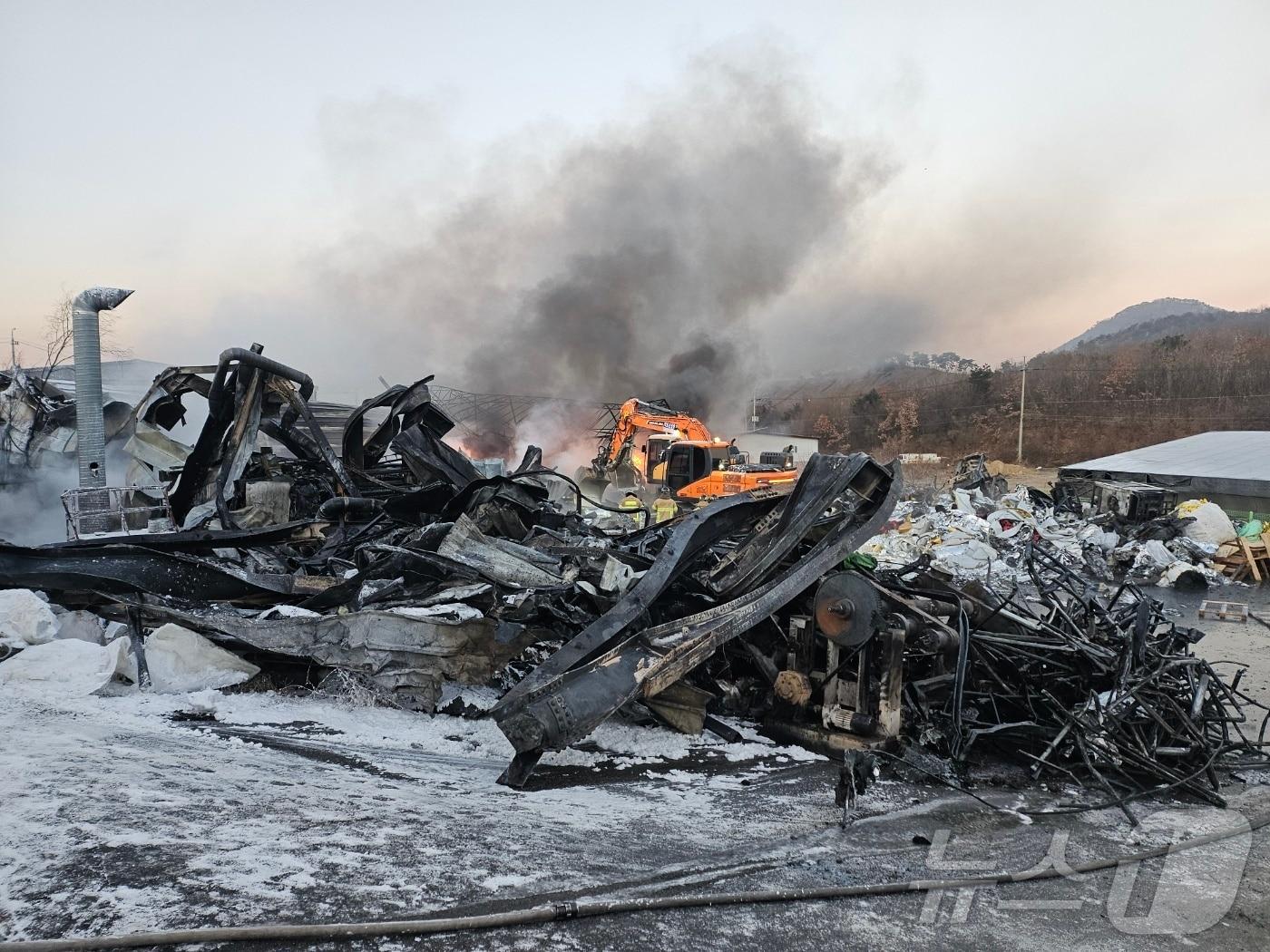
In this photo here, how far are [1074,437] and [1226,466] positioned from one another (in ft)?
62.0

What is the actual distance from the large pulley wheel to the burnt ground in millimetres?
701

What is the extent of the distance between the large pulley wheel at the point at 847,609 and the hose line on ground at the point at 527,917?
4.14ft

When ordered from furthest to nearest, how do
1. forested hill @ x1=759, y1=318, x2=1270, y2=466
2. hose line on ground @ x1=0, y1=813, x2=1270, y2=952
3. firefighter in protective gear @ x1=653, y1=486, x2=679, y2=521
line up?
forested hill @ x1=759, y1=318, x2=1270, y2=466, firefighter in protective gear @ x1=653, y1=486, x2=679, y2=521, hose line on ground @ x1=0, y1=813, x2=1270, y2=952

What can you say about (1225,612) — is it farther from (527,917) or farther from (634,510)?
(527,917)

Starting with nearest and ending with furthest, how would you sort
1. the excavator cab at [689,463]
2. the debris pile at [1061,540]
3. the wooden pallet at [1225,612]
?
the wooden pallet at [1225,612] → the debris pile at [1061,540] → the excavator cab at [689,463]

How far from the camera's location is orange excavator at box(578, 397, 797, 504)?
53.6 ft

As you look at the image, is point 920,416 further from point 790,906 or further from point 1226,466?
point 790,906

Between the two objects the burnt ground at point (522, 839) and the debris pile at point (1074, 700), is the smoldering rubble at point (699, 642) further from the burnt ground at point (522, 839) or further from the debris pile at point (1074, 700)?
the burnt ground at point (522, 839)

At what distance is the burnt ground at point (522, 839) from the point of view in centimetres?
233

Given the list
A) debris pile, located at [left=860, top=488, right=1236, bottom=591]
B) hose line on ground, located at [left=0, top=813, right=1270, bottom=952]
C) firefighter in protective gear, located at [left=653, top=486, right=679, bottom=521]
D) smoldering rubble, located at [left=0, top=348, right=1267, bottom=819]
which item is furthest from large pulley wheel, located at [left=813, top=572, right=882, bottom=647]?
firefighter in protective gear, located at [left=653, top=486, right=679, bottom=521]

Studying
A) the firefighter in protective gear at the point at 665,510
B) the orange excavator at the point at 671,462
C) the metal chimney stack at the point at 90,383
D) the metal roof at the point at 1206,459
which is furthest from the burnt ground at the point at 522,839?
the metal roof at the point at 1206,459

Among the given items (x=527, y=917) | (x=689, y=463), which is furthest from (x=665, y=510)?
(x=527, y=917)

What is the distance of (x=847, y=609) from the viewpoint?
4004 mm

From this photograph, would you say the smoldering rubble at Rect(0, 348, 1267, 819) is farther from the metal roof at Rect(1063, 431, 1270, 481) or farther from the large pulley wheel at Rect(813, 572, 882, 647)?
the metal roof at Rect(1063, 431, 1270, 481)
